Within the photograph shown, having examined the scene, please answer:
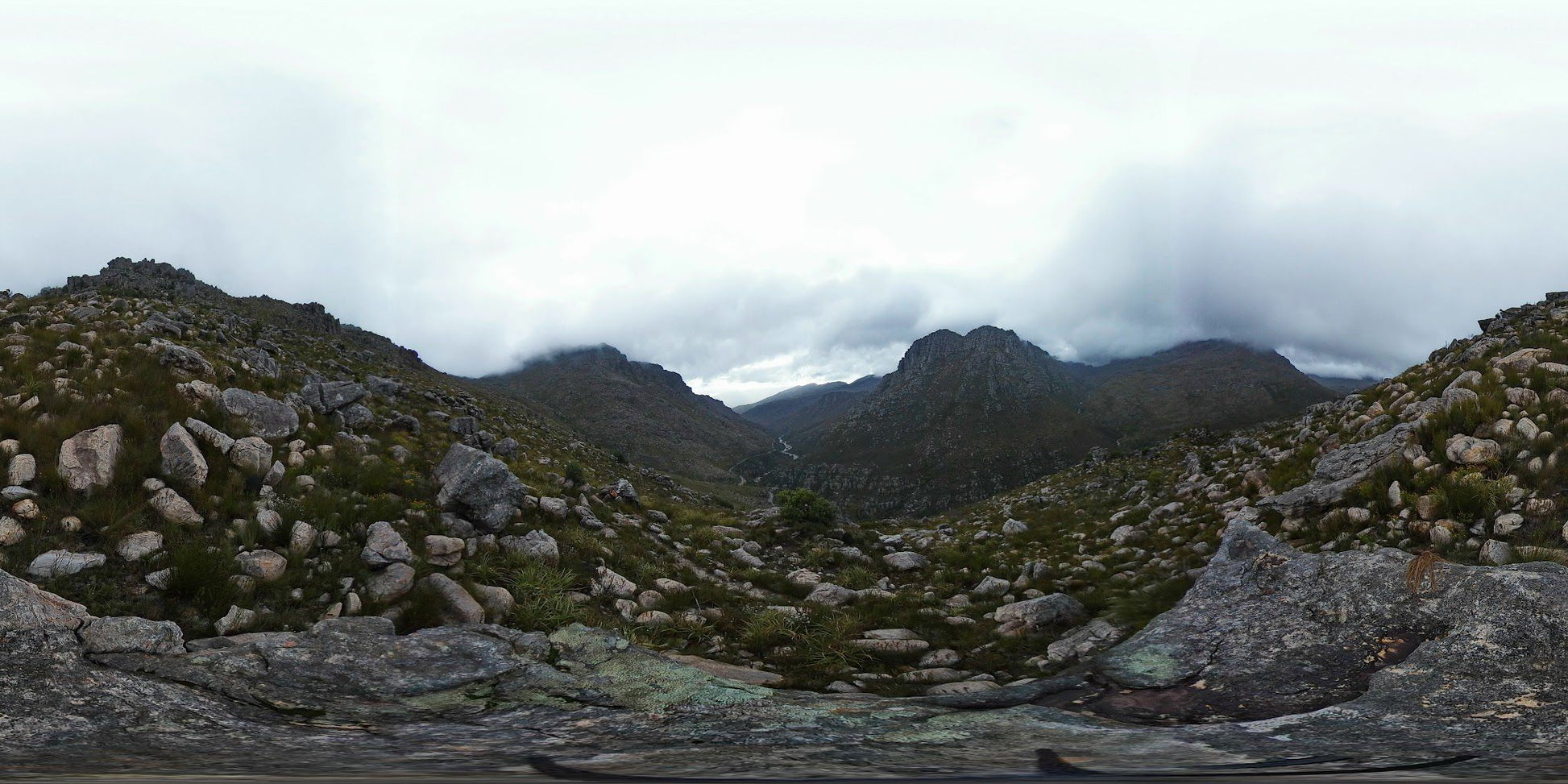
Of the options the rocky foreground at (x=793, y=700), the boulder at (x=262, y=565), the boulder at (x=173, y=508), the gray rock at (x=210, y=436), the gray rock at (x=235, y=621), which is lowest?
the rocky foreground at (x=793, y=700)

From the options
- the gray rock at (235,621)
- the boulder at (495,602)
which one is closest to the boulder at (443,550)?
the boulder at (495,602)

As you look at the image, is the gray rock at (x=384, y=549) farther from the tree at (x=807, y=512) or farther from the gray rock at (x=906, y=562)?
the tree at (x=807, y=512)

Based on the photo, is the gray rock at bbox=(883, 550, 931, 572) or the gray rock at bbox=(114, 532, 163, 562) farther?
the gray rock at bbox=(883, 550, 931, 572)

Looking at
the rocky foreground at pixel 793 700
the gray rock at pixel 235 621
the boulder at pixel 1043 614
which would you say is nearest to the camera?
the rocky foreground at pixel 793 700

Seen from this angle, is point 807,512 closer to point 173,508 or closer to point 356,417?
point 356,417

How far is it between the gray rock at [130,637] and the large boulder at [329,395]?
8.94 meters

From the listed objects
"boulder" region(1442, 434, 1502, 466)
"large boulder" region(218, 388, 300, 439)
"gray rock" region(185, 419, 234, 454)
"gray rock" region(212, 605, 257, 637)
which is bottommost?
"gray rock" region(212, 605, 257, 637)

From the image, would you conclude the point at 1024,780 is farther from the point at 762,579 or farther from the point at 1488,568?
the point at 762,579

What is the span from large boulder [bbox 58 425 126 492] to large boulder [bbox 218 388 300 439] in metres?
2.05

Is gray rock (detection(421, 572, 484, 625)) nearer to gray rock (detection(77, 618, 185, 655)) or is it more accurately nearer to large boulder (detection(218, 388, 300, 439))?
gray rock (detection(77, 618, 185, 655))

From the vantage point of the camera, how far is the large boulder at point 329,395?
1356 cm

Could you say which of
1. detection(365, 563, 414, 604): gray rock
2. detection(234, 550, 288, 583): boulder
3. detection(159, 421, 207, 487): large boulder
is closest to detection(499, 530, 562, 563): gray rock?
detection(365, 563, 414, 604): gray rock

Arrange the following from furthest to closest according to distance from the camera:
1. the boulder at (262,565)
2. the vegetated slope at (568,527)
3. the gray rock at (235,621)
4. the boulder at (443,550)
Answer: the boulder at (443,550)
the boulder at (262,565)
the vegetated slope at (568,527)
the gray rock at (235,621)

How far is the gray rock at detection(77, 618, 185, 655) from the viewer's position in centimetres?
507
